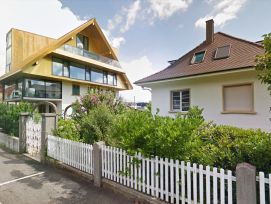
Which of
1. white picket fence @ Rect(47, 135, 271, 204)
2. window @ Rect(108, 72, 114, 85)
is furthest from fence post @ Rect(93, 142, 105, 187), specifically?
window @ Rect(108, 72, 114, 85)

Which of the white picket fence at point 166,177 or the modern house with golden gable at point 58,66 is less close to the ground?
the modern house with golden gable at point 58,66

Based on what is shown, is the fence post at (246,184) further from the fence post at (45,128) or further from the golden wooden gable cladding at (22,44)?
the golden wooden gable cladding at (22,44)

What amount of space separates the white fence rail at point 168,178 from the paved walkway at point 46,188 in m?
0.49

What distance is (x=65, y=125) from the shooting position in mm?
6129

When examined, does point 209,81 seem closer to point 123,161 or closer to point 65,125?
point 123,161

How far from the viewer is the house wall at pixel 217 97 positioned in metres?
7.21

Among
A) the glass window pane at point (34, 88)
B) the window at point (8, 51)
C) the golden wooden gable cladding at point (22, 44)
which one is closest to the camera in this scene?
the glass window pane at point (34, 88)

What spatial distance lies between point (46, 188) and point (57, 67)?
14.1 m

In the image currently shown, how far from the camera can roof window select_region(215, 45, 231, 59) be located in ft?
29.8

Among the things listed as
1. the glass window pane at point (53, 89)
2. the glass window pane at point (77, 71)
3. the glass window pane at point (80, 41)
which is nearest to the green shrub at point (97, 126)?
the glass window pane at point (53, 89)

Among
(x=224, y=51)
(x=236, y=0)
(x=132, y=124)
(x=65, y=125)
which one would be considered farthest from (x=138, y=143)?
(x=224, y=51)

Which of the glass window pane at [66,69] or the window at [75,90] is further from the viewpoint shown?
the window at [75,90]

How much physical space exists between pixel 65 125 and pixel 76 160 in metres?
2.06

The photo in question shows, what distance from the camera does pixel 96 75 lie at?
19172mm
